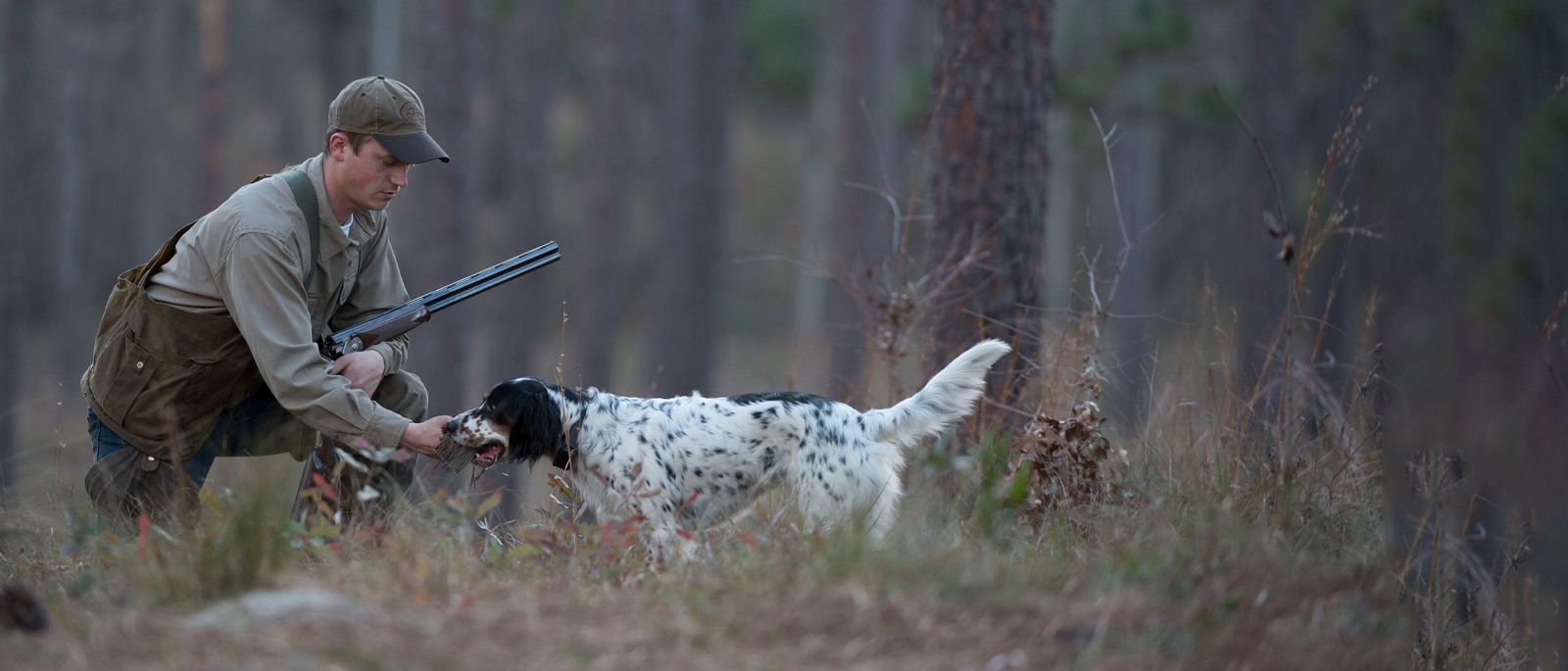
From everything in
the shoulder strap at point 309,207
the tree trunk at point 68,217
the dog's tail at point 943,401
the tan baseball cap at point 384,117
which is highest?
the tan baseball cap at point 384,117

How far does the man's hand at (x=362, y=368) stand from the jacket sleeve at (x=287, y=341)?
0.79 feet

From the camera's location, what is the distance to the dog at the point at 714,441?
5.37 metres

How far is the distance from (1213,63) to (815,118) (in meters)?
9.37

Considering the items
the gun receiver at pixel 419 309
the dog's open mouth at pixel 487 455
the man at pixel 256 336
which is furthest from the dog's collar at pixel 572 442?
the gun receiver at pixel 419 309

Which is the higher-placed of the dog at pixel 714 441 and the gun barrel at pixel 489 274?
the gun barrel at pixel 489 274

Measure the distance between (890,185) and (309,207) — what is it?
531cm

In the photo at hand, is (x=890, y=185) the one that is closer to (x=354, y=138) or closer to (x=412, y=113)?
(x=412, y=113)

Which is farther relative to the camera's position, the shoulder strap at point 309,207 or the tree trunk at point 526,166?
the tree trunk at point 526,166

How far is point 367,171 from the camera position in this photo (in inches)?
209

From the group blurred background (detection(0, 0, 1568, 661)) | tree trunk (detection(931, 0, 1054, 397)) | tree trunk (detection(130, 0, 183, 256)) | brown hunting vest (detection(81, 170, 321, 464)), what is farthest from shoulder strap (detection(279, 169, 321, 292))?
tree trunk (detection(130, 0, 183, 256))

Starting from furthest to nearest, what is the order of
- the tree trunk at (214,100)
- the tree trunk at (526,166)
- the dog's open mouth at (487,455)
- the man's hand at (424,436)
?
1. the tree trunk at (214,100)
2. the tree trunk at (526,166)
3. the dog's open mouth at (487,455)
4. the man's hand at (424,436)

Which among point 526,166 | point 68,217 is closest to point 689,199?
point 526,166

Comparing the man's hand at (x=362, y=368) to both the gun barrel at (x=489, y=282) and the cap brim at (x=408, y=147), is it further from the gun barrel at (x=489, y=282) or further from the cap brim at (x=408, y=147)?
the cap brim at (x=408, y=147)

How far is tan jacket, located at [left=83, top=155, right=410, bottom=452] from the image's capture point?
5.07m
